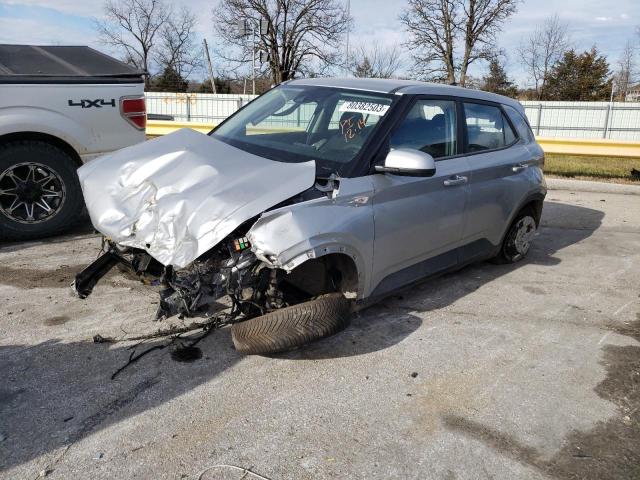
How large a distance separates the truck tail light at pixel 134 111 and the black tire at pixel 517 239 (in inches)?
164

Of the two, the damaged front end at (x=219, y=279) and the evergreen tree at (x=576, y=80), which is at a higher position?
the evergreen tree at (x=576, y=80)

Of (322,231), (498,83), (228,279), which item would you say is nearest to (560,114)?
(498,83)

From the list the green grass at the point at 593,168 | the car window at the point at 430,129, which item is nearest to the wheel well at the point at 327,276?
the car window at the point at 430,129

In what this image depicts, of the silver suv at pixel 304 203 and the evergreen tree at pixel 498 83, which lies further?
the evergreen tree at pixel 498 83

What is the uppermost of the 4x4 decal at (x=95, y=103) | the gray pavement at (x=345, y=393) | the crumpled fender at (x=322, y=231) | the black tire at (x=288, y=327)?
the 4x4 decal at (x=95, y=103)

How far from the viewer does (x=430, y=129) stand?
14.6ft

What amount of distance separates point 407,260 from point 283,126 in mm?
1510

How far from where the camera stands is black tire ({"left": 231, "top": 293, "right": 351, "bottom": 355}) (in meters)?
3.31

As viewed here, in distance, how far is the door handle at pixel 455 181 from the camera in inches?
173

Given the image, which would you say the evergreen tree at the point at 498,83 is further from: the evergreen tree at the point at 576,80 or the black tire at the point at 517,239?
the black tire at the point at 517,239

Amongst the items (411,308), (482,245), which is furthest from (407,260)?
(482,245)

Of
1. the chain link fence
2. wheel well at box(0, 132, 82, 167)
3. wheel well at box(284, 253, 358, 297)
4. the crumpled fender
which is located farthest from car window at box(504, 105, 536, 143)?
the chain link fence

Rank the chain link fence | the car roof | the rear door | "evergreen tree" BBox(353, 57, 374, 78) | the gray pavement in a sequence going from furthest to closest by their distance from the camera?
"evergreen tree" BBox(353, 57, 374, 78), the chain link fence, the rear door, the car roof, the gray pavement

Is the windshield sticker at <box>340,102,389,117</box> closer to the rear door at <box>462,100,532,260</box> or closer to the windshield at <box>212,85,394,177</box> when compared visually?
the windshield at <box>212,85,394,177</box>
